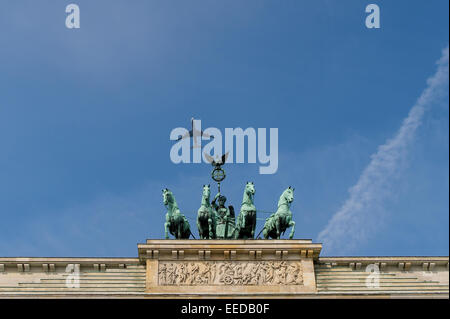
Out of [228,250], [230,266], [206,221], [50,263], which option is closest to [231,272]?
[230,266]

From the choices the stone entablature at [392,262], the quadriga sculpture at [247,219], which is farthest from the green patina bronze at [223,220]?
the stone entablature at [392,262]

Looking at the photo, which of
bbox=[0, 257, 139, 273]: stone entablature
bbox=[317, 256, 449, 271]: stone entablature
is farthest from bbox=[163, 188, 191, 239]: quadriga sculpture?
bbox=[317, 256, 449, 271]: stone entablature

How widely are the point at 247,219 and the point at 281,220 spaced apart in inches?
42.0

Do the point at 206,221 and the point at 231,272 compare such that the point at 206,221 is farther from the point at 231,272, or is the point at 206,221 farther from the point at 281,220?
the point at 281,220

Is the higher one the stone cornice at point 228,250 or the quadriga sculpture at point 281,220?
the quadriga sculpture at point 281,220

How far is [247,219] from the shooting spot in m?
28.5

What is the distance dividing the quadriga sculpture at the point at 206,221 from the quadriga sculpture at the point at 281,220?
1.80m

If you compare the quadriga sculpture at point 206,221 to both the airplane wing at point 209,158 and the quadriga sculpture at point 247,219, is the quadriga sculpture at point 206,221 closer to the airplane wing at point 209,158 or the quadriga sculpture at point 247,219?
the quadriga sculpture at point 247,219

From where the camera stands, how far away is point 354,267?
27688 millimetres

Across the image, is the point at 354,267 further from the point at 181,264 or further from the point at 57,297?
Answer: the point at 57,297

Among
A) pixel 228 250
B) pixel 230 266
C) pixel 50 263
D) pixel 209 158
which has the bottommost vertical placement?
pixel 230 266

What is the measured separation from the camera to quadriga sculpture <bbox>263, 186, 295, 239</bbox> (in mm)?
28391

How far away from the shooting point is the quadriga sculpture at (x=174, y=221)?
28.4m
